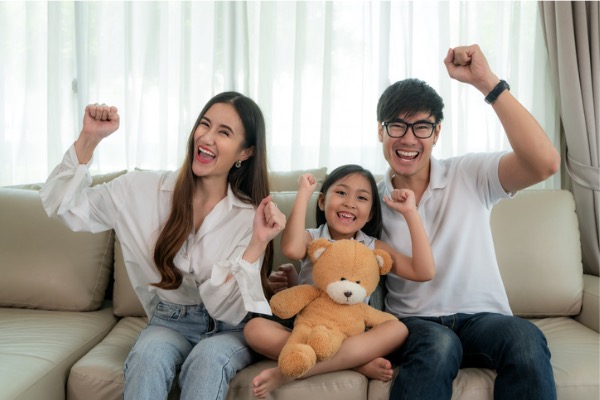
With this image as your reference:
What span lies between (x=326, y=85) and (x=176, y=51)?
28.0 inches

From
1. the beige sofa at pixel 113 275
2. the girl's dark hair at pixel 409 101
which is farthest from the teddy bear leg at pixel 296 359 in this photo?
the girl's dark hair at pixel 409 101

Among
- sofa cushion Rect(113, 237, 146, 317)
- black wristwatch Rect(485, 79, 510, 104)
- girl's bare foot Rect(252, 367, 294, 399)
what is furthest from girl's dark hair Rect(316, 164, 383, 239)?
sofa cushion Rect(113, 237, 146, 317)

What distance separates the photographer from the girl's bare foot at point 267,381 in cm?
142

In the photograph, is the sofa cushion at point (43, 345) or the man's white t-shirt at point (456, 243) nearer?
the sofa cushion at point (43, 345)

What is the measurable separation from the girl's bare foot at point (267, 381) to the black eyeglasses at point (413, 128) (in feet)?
2.56

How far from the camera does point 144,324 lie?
2.00 m

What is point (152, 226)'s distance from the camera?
1727 mm

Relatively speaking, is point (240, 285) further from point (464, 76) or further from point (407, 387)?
point (464, 76)

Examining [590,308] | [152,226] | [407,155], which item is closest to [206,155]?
[152,226]

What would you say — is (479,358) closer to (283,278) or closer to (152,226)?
(283,278)

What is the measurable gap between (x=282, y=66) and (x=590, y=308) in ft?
5.27

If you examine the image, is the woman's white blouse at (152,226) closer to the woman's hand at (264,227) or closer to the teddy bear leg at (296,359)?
the woman's hand at (264,227)

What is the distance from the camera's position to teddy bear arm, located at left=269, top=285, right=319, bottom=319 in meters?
1.59

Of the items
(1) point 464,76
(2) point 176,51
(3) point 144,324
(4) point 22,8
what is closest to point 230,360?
(3) point 144,324
